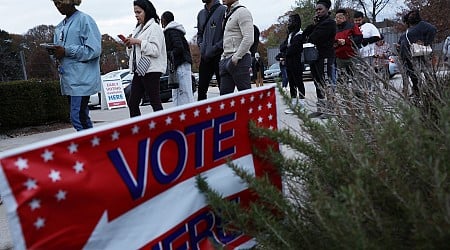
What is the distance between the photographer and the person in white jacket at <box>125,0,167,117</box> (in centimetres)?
527

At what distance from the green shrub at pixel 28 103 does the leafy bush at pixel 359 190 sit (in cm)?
806

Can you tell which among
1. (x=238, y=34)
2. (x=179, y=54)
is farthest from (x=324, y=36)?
(x=179, y=54)

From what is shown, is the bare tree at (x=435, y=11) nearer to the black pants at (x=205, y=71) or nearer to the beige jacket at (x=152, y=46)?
the black pants at (x=205, y=71)

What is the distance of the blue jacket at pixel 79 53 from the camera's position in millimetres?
4559

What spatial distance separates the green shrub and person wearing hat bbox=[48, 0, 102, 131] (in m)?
5.13

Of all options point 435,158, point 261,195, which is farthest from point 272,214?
point 435,158

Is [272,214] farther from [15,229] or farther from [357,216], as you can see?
[15,229]

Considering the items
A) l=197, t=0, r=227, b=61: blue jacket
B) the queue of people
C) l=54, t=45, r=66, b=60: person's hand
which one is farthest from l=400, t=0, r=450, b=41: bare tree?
l=54, t=45, r=66, b=60: person's hand

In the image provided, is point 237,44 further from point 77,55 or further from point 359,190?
point 359,190

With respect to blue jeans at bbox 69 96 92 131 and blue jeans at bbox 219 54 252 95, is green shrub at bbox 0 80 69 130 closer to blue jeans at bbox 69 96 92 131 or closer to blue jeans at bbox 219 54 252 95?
blue jeans at bbox 69 96 92 131

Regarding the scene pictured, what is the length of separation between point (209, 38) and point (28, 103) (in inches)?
211

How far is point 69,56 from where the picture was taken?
451 centimetres

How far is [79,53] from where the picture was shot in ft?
14.8

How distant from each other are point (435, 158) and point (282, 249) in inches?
25.1
